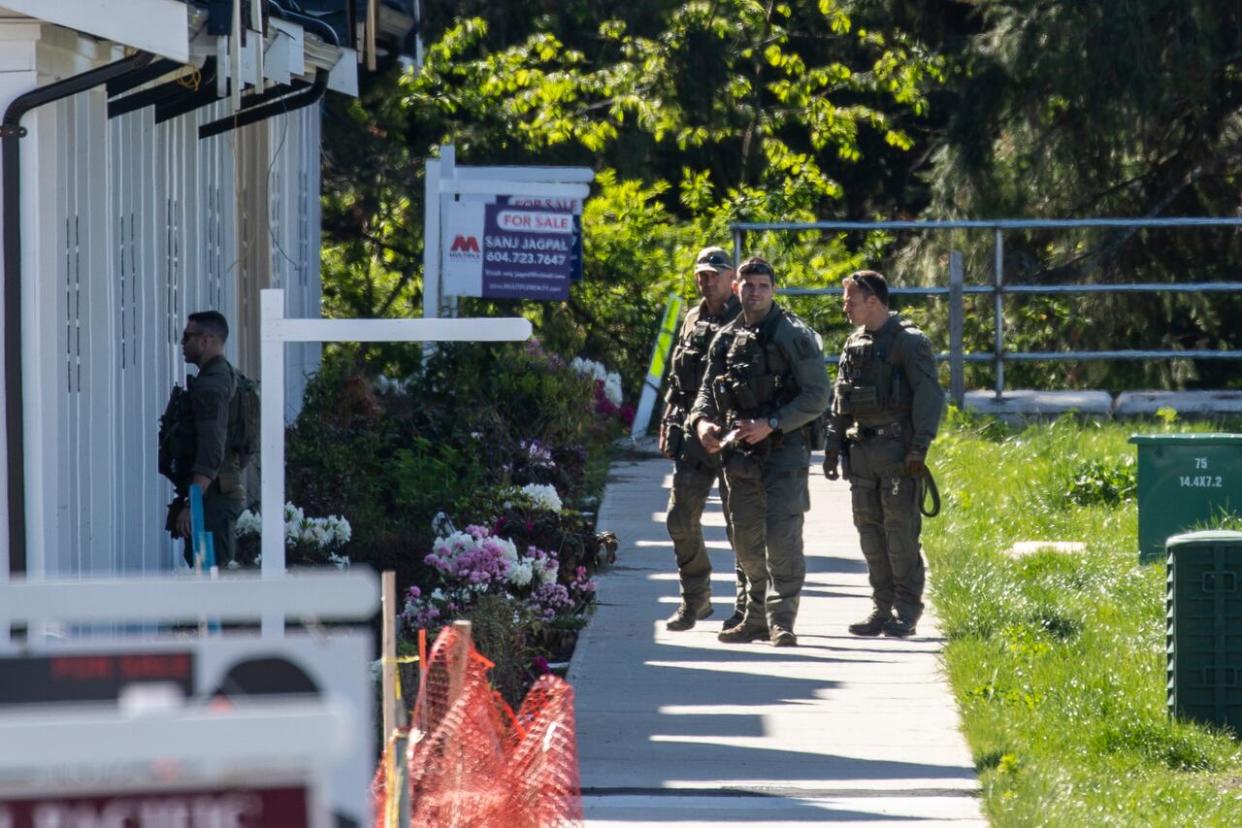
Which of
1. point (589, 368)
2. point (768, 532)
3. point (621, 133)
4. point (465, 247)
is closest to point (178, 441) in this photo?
point (768, 532)

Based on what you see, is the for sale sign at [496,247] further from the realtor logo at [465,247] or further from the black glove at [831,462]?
the black glove at [831,462]

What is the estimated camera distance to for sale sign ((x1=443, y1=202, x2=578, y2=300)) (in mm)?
15117

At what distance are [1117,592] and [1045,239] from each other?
1288 cm

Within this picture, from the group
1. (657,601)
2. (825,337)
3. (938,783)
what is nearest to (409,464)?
(657,601)

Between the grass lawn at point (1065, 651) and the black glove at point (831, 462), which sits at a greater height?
the black glove at point (831, 462)

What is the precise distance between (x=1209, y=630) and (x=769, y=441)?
2.46 metres

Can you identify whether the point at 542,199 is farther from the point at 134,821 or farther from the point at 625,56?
the point at 134,821

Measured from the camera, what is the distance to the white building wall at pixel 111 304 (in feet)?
24.3

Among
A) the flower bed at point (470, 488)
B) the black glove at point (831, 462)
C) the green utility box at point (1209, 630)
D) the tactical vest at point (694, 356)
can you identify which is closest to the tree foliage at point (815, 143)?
the flower bed at point (470, 488)

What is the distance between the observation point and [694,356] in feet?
32.2

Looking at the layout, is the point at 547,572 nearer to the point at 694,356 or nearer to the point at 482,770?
the point at 694,356

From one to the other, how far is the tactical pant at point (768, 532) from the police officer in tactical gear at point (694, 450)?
0.53ft

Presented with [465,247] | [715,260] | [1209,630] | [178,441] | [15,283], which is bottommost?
[1209,630]

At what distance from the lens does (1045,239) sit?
2258cm
